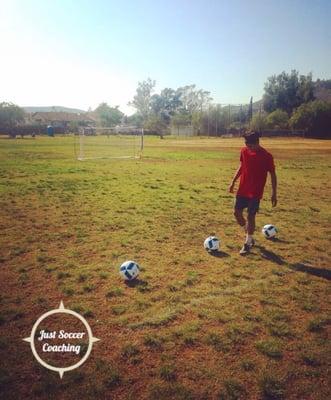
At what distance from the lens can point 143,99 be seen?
400ft

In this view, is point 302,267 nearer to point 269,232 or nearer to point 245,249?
point 245,249

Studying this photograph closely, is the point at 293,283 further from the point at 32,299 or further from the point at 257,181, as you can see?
the point at 32,299

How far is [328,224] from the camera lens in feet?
27.9

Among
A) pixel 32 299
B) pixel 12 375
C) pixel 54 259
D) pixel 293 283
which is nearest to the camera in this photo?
pixel 12 375

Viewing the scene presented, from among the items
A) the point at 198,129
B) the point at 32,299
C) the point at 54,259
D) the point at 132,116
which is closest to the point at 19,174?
the point at 54,259

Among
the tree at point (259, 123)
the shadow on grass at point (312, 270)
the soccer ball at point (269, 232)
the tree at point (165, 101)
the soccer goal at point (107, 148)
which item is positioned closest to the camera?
the shadow on grass at point (312, 270)

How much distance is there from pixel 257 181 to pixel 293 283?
205 centimetres

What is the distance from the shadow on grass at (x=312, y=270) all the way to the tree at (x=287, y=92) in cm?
8082

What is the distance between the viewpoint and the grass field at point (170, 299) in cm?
327

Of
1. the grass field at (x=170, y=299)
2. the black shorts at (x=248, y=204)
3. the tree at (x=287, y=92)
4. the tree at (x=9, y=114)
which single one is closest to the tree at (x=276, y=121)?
the tree at (x=287, y=92)

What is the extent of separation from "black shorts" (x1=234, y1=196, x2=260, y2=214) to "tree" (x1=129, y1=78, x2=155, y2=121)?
4749 inches

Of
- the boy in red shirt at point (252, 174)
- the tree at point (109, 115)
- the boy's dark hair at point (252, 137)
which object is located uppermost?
the tree at point (109, 115)

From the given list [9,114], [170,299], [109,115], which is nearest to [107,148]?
[170,299]

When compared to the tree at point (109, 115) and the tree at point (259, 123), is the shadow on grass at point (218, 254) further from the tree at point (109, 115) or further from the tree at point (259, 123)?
the tree at point (109, 115)
